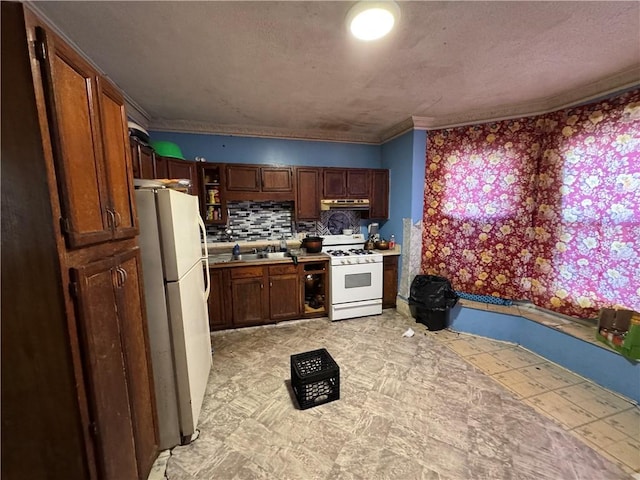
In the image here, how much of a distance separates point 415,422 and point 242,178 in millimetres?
3152

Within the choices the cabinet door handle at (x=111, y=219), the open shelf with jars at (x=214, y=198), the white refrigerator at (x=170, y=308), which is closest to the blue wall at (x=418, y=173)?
the open shelf with jars at (x=214, y=198)

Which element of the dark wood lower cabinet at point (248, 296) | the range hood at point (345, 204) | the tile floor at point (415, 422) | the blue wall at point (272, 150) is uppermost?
the blue wall at point (272, 150)

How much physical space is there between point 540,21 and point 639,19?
1.89ft

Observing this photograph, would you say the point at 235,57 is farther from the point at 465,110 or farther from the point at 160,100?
the point at 465,110

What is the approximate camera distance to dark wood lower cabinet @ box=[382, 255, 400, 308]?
3.69 m

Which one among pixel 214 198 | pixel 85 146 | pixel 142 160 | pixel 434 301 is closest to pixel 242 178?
pixel 214 198

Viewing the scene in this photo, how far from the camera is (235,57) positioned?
1849 millimetres

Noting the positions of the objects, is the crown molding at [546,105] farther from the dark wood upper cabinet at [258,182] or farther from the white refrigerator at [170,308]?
the white refrigerator at [170,308]

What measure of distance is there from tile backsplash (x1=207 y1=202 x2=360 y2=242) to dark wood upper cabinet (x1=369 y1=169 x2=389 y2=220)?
14.7 inches

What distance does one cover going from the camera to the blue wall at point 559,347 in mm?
2068

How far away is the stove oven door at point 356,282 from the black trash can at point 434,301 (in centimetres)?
54

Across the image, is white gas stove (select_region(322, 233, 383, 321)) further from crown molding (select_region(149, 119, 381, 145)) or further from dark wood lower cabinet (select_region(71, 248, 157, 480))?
dark wood lower cabinet (select_region(71, 248, 157, 480))

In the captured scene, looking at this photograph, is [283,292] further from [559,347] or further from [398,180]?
[559,347]

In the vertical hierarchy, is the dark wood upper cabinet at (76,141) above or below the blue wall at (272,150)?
below
